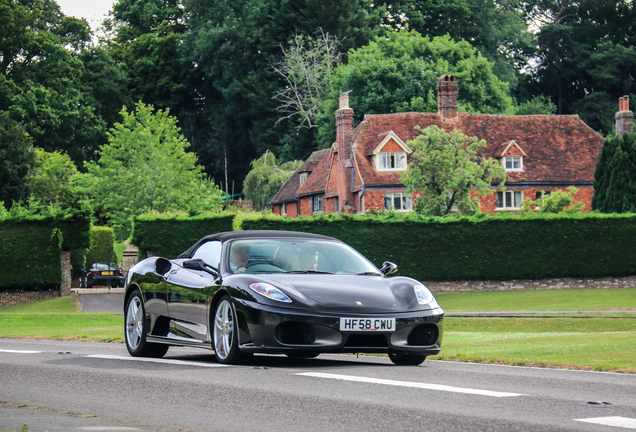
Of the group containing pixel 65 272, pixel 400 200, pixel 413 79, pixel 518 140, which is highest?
pixel 413 79

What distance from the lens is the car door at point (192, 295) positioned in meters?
10.5

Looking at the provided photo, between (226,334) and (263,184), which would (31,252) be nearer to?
(226,334)

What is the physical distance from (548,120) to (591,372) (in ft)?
196

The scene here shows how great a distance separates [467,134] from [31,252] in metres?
32.8

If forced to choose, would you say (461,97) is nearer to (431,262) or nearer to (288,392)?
(431,262)

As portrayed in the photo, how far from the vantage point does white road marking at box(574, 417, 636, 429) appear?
→ 5.87m

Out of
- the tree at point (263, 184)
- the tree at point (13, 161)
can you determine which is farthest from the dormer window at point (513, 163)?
the tree at point (13, 161)

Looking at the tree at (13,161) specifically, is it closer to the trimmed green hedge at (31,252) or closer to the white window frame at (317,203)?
the white window frame at (317,203)

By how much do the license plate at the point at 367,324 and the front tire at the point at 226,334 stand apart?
1.14 meters

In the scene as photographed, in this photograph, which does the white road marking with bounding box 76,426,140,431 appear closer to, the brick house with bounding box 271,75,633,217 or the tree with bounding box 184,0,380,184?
the brick house with bounding box 271,75,633,217

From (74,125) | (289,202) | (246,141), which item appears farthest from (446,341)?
(246,141)

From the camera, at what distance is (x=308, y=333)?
31.0 feet

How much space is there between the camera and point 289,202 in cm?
7706

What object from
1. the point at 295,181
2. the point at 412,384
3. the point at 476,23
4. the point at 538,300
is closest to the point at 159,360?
the point at 412,384
